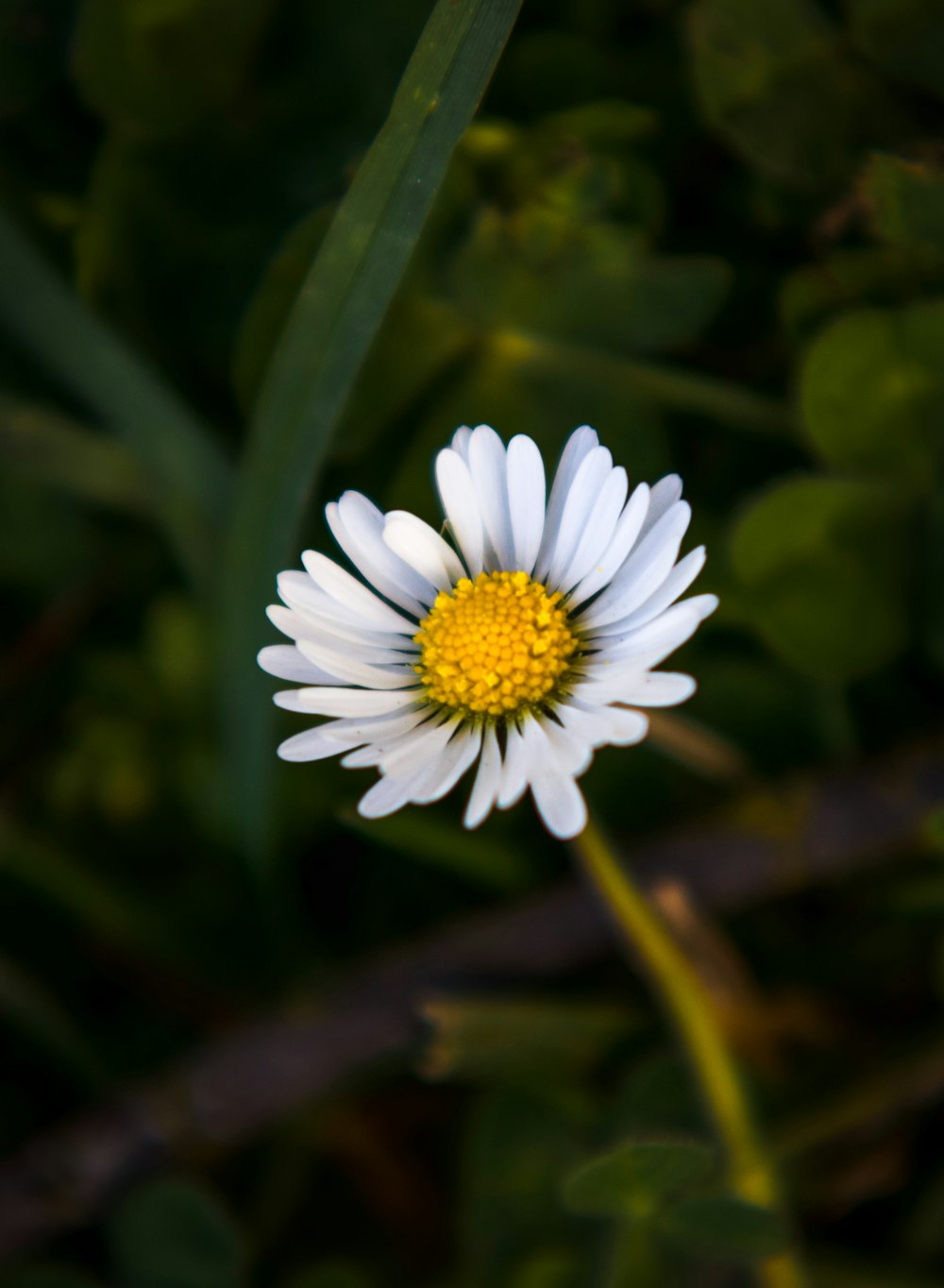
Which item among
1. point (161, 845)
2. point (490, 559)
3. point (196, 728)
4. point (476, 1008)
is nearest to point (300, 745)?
point (490, 559)

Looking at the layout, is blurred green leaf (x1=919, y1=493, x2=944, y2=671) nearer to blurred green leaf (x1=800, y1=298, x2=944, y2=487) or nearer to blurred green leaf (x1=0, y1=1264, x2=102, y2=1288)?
blurred green leaf (x1=800, y1=298, x2=944, y2=487)

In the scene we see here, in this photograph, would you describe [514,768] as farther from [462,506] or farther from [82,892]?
[82,892]

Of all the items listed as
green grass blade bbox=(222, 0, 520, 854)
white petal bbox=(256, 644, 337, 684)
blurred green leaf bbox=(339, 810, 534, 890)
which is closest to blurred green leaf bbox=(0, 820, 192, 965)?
green grass blade bbox=(222, 0, 520, 854)

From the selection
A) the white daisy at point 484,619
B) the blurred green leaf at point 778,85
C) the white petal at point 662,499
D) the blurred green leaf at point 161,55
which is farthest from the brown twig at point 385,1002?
the blurred green leaf at point 161,55

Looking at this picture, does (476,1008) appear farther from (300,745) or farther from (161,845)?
(161,845)

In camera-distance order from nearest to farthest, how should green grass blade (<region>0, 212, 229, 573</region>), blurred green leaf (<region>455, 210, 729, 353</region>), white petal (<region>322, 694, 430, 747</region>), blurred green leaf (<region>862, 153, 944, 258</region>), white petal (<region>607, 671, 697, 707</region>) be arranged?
white petal (<region>607, 671, 697, 707</region>), white petal (<region>322, 694, 430, 747</region>), blurred green leaf (<region>862, 153, 944, 258</region>), blurred green leaf (<region>455, 210, 729, 353</region>), green grass blade (<region>0, 212, 229, 573</region>)

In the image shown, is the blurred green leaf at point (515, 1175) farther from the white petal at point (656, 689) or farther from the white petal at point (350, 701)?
the white petal at point (656, 689)

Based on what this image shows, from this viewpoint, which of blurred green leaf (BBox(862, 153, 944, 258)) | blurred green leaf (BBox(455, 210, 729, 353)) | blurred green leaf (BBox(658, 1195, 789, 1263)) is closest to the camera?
blurred green leaf (BBox(658, 1195, 789, 1263))
